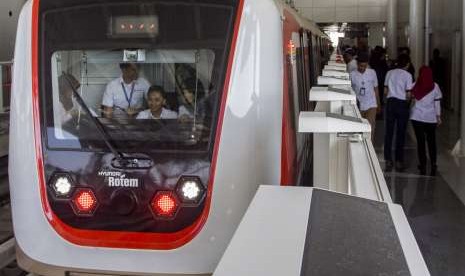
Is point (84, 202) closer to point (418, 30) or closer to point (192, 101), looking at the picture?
point (192, 101)

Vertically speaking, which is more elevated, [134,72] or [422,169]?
[134,72]

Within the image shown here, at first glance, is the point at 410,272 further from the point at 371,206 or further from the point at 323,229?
the point at 371,206

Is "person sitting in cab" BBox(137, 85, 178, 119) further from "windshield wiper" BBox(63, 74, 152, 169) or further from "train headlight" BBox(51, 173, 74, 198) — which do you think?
"train headlight" BBox(51, 173, 74, 198)

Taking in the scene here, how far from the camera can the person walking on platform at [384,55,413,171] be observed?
9008 millimetres

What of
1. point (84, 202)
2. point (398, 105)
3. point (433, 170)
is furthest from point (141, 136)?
point (398, 105)

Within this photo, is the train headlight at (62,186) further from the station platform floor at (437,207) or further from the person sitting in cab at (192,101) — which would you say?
the station platform floor at (437,207)

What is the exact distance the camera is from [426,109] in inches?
338

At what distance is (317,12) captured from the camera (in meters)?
27.3

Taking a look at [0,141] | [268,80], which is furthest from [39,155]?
[0,141]

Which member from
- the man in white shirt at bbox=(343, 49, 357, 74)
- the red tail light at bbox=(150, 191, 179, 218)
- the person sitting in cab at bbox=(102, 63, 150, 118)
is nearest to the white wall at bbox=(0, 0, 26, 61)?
the man in white shirt at bbox=(343, 49, 357, 74)

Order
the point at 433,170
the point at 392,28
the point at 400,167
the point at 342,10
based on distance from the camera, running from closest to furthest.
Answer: the point at 433,170
the point at 400,167
the point at 392,28
the point at 342,10

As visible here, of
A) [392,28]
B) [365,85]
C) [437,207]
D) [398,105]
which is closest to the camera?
[437,207]

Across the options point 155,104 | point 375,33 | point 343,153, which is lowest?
point 343,153

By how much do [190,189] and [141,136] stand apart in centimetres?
40
